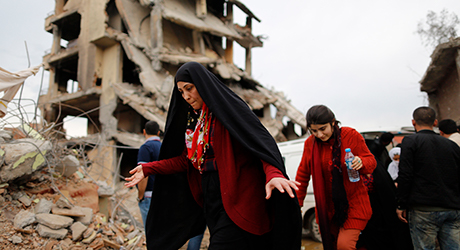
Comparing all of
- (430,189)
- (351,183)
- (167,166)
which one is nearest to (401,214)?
(430,189)

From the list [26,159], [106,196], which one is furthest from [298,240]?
[106,196]

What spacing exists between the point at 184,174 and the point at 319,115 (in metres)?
1.41

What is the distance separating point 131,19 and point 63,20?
23.4ft

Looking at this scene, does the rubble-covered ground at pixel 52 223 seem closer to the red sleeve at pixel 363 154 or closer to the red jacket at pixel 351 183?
the red jacket at pixel 351 183

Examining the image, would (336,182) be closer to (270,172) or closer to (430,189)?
(430,189)

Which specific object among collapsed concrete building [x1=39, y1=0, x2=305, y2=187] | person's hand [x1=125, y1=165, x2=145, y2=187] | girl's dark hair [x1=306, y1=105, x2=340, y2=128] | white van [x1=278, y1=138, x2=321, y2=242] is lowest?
white van [x1=278, y1=138, x2=321, y2=242]

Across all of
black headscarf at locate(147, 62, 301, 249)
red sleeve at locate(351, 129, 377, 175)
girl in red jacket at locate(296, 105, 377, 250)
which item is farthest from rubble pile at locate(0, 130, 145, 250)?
red sleeve at locate(351, 129, 377, 175)

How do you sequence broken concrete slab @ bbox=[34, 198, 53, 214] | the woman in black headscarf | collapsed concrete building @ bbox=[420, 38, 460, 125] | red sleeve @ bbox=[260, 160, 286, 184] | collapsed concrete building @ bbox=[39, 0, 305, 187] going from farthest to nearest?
collapsed concrete building @ bbox=[39, 0, 305, 187] < collapsed concrete building @ bbox=[420, 38, 460, 125] < broken concrete slab @ bbox=[34, 198, 53, 214] < the woman in black headscarf < red sleeve @ bbox=[260, 160, 286, 184]

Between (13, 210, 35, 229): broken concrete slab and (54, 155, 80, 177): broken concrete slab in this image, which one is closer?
(13, 210, 35, 229): broken concrete slab

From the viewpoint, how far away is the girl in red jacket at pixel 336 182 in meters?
2.71

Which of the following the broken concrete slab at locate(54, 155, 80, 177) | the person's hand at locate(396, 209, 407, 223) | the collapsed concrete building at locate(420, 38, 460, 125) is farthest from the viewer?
the collapsed concrete building at locate(420, 38, 460, 125)

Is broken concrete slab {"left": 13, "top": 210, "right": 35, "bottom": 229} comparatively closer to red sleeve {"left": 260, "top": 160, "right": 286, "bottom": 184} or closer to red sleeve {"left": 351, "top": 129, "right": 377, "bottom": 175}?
red sleeve {"left": 260, "top": 160, "right": 286, "bottom": 184}

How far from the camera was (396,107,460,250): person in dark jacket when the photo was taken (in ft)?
9.36

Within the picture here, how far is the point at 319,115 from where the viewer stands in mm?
2797
